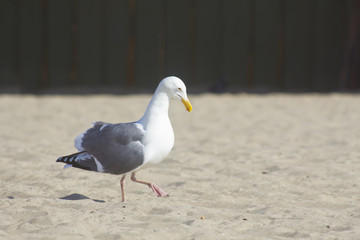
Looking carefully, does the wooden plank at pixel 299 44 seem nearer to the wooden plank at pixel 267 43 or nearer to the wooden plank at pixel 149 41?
the wooden plank at pixel 267 43

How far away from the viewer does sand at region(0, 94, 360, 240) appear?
10.1 ft

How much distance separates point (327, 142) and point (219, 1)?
5.83 meters

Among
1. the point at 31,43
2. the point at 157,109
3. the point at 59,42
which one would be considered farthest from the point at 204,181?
the point at 31,43

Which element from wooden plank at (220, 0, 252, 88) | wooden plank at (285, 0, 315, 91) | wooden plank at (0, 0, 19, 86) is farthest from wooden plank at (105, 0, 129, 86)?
wooden plank at (285, 0, 315, 91)

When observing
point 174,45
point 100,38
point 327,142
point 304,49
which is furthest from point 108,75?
point 327,142

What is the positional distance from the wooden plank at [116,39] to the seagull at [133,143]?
738cm

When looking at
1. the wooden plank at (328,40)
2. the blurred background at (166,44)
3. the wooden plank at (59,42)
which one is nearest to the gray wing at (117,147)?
the blurred background at (166,44)

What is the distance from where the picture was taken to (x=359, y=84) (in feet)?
34.1

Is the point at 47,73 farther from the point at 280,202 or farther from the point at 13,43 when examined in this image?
the point at 280,202

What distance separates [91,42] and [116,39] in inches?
19.1

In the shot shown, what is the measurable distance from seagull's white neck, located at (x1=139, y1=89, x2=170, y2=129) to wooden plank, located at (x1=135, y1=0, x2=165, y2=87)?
740 centimetres

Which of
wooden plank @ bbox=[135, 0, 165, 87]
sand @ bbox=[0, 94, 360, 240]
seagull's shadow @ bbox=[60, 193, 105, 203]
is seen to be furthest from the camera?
wooden plank @ bbox=[135, 0, 165, 87]

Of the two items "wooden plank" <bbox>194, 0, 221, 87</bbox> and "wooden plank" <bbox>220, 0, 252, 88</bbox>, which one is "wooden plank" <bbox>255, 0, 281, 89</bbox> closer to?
"wooden plank" <bbox>220, 0, 252, 88</bbox>

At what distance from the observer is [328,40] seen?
10906mm
